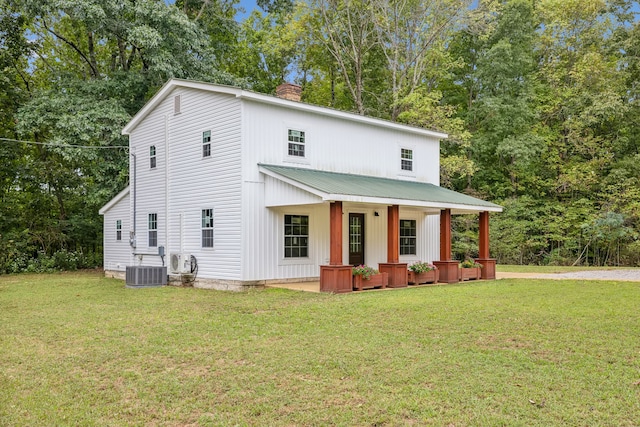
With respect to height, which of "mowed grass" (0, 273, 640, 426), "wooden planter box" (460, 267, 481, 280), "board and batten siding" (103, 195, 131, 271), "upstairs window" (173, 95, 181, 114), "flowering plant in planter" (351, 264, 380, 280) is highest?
"upstairs window" (173, 95, 181, 114)

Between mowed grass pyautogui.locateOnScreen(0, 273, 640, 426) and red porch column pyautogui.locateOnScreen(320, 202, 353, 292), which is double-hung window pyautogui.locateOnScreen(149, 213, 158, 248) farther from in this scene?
red porch column pyautogui.locateOnScreen(320, 202, 353, 292)

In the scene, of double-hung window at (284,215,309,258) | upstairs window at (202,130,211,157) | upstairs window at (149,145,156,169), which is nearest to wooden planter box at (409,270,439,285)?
double-hung window at (284,215,309,258)

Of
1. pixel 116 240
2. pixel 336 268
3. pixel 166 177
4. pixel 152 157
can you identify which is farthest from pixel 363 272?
pixel 116 240

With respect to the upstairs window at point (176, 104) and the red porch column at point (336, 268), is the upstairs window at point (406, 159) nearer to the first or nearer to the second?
the red porch column at point (336, 268)

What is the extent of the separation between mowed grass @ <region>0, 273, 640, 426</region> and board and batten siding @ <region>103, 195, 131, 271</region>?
8222mm

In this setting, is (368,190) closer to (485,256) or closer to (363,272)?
(363,272)

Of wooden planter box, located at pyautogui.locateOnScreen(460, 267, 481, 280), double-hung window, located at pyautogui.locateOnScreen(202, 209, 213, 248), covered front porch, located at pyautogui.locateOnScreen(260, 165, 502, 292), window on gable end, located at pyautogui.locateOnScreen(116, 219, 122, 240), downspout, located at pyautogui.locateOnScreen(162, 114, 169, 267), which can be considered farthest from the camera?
window on gable end, located at pyautogui.locateOnScreen(116, 219, 122, 240)

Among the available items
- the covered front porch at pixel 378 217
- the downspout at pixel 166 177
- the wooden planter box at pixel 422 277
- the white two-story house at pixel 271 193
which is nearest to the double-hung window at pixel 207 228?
the white two-story house at pixel 271 193

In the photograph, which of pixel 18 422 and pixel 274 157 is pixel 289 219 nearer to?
pixel 274 157

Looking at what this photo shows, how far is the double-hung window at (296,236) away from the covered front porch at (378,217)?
786mm

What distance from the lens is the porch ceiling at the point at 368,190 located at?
1253cm

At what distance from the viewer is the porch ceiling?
12.5m

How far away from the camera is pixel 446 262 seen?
15406 millimetres

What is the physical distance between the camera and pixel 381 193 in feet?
45.3
